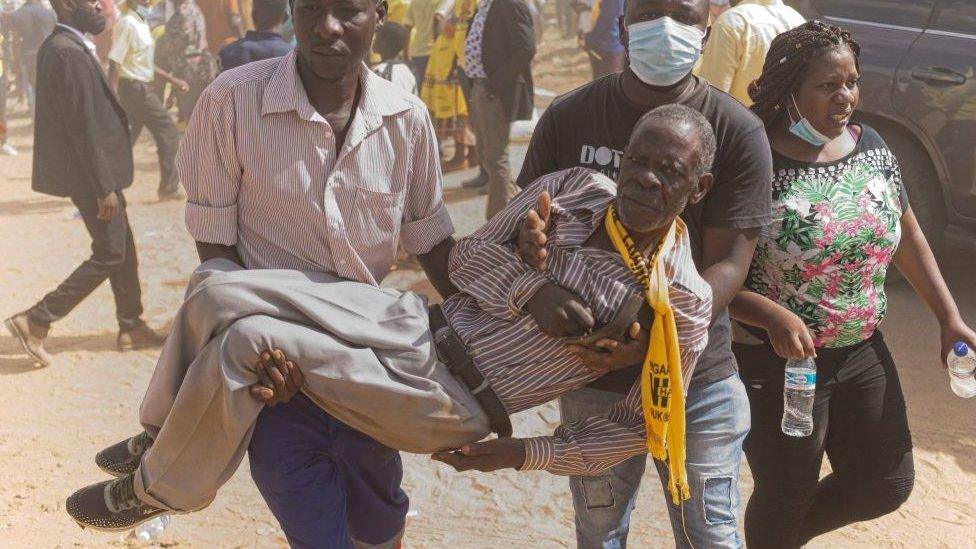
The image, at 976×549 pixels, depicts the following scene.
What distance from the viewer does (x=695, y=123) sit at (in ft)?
8.55

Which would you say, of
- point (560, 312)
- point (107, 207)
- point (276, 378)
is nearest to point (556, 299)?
point (560, 312)

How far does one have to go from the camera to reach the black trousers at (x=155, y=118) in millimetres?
10234

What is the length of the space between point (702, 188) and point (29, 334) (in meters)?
4.79

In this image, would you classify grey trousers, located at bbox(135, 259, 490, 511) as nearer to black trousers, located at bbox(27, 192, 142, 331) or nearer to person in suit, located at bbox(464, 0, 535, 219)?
black trousers, located at bbox(27, 192, 142, 331)

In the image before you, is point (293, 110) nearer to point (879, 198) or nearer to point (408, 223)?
point (408, 223)

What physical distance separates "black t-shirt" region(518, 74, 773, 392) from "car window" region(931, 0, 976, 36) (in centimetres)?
409

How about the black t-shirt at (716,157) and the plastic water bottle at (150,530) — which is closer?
the black t-shirt at (716,157)

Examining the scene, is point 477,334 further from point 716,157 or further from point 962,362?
point 962,362

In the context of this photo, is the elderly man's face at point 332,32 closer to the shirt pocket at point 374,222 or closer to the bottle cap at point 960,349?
the shirt pocket at point 374,222

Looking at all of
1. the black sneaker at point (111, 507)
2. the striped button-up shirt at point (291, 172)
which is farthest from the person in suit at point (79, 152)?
the striped button-up shirt at point (291, 172)

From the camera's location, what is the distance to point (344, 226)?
277 centimetres

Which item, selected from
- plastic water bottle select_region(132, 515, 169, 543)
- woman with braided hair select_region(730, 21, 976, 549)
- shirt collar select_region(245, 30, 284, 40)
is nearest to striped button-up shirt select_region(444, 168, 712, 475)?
woman with braided hair select_region(730, 21, 976, 549)

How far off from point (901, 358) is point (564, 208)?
12.7 ft

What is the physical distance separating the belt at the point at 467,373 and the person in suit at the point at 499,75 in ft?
17.2
